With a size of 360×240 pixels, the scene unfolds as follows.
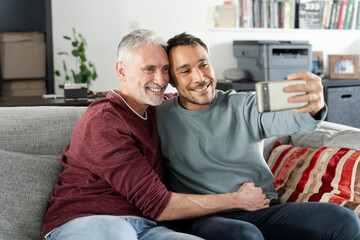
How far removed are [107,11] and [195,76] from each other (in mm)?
2506

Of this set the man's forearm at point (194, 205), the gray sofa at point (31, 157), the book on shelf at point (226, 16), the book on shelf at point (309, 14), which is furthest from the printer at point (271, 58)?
the man's forearm at point (194, 205)

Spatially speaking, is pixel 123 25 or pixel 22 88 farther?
pixel 123 25

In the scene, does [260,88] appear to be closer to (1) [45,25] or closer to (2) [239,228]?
(2) [239,228]

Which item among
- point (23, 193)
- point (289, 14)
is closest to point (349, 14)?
point (289, 14)

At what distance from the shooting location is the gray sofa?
5.31 feet

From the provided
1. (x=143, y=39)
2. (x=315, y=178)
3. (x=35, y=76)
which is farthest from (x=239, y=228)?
(x=35, y=76)

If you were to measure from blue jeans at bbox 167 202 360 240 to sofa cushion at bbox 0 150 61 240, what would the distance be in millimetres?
521

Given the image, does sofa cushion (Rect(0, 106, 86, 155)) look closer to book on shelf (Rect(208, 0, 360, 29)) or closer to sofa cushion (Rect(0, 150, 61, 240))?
sofa cushion (Rect(0, 150, 61, 240))

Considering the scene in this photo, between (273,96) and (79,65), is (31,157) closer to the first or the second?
(273,96)

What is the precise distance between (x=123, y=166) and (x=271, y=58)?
2.67 metres

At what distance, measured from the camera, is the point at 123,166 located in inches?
59.6

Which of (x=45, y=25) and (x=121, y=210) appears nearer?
(x=121, y=210)

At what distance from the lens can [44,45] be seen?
371cm

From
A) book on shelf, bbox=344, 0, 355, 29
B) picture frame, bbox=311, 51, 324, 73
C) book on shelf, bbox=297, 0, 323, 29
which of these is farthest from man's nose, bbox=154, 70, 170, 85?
book on shelf, bbox=344, 0, 355, 29
